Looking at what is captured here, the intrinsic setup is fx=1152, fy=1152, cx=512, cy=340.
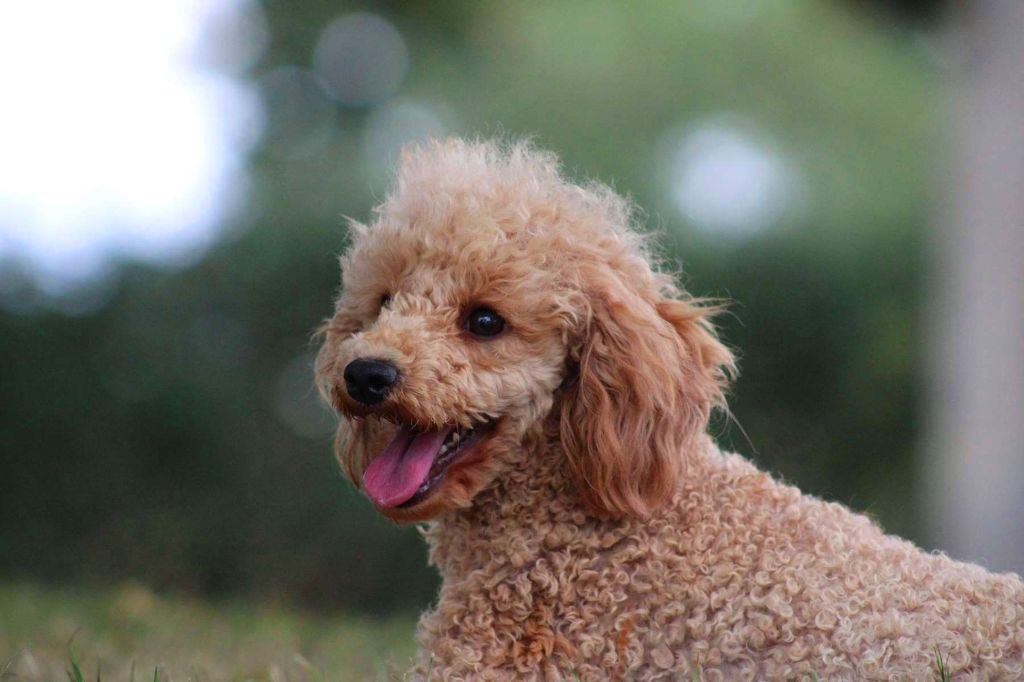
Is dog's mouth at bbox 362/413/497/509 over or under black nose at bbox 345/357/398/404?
under

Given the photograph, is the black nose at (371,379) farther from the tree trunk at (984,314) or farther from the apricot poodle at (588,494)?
the tree trunk at (984,314)

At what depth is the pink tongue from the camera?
331 cm

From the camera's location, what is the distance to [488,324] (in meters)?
3.46

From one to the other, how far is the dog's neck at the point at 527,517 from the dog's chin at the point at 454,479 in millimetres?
80

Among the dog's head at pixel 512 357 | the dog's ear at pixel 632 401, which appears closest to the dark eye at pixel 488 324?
the dog's head at pixel 512 357

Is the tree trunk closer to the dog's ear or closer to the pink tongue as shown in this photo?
the dog's ear

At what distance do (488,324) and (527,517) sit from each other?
586 millimetres

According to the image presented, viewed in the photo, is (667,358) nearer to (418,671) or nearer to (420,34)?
(418,671)

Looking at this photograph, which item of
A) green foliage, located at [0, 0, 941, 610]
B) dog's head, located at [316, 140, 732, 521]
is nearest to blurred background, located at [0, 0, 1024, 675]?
green foliage, located at [0, 0, 941, 610]

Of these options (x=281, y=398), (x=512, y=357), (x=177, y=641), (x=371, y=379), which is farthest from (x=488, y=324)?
(x=281, y=398)

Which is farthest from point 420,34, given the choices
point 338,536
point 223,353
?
point 338,536

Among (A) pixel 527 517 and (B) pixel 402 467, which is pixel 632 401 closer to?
(A) pixel 527 517

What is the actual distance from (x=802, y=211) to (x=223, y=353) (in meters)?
4.91

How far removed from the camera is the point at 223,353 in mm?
9336
